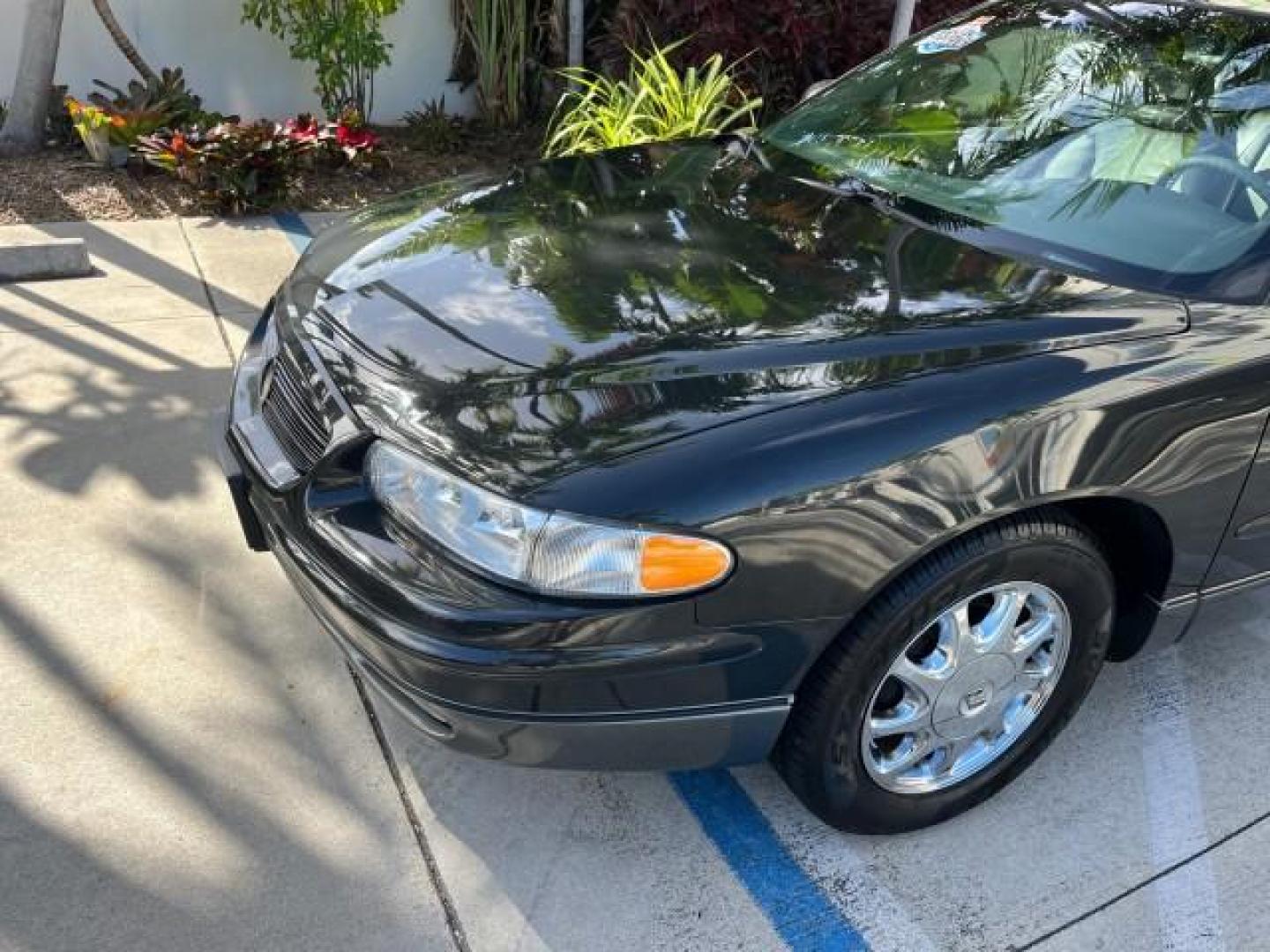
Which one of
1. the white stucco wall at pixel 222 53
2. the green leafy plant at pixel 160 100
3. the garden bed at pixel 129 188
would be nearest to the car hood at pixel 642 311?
the garden bed at pixel 129 188

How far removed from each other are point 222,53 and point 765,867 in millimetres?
6189

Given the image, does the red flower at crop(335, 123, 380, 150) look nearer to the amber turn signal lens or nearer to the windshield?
the windshield

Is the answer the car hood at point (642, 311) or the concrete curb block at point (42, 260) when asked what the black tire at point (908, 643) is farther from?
the concrete curb block at point (42, 260)

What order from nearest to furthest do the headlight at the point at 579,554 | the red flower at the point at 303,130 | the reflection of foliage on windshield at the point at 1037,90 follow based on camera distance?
the headlight at the point at 579,554 → the reflection of foliage on windshield at the point at 1037,90 → the red flower at the point at 303,130

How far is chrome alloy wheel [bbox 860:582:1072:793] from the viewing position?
2.28 m

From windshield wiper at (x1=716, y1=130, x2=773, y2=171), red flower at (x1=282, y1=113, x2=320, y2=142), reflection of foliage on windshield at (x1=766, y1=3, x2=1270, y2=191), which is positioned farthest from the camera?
red flower at (x1=282, y1=113, x2=320, y2=142)

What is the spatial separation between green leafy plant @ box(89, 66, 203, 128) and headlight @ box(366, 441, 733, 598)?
5.08m

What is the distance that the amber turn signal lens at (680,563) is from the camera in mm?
1923

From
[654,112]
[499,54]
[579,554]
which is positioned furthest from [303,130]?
[579,554]

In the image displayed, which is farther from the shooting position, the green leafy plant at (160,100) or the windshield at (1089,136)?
the green leafy plant at (160,100)

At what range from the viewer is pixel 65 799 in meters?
2.42

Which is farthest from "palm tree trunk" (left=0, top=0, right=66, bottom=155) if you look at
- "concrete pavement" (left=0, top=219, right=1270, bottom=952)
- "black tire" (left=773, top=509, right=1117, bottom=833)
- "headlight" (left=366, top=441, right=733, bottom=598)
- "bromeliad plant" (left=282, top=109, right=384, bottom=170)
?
"black tire" (left=773, top=509, right=1117, bottom=833)

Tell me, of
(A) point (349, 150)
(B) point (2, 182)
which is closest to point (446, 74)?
(A) point (349, 150)

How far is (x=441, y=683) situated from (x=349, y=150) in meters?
4.93
